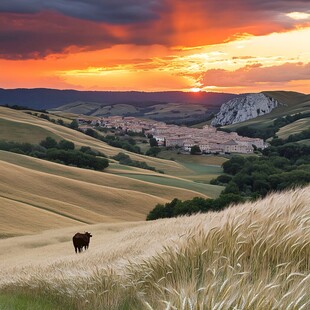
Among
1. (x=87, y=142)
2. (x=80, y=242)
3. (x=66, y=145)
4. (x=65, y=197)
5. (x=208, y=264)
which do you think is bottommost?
(x=65, y=197)

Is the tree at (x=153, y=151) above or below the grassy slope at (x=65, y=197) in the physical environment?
below

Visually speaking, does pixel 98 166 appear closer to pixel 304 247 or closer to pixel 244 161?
pixel 244 161

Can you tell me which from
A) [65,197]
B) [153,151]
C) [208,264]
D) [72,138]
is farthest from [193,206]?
[153,151]

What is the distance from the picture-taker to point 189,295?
5.10 metres

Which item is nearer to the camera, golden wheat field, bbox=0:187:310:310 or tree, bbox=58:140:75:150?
golden wheat field, bbox=0:187:310:310

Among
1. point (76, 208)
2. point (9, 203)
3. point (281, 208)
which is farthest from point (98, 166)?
point (281, 208)

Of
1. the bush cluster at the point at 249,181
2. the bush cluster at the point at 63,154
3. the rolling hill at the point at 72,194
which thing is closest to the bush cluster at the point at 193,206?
the bush cluster at the point at 249,181

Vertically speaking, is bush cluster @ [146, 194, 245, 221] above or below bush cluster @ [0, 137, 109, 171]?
below

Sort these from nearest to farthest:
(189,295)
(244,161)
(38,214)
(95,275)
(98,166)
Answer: (189,295) → (95,275) → (38,214) → (98,166) → (244,161)

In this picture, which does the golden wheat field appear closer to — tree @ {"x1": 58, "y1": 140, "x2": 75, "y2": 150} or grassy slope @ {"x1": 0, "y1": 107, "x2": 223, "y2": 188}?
grassy slope @ {"x1": 0, "y1": 107, "x2": 223, "y2": 188}

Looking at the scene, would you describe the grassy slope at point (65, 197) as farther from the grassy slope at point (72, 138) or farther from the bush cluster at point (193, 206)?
the grassy slope at point (72, 138)

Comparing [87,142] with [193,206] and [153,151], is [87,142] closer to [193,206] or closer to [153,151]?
[153,151]

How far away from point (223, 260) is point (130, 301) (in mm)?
1317

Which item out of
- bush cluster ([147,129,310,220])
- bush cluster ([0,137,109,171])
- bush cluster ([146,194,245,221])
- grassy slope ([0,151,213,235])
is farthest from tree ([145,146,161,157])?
bush cluster ([146,194,245,221])
